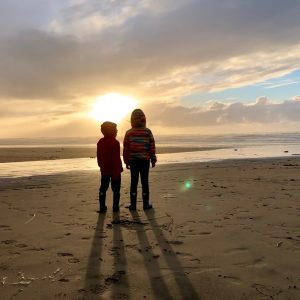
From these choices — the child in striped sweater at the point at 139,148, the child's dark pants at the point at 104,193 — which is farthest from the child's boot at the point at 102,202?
the child in striped sweater at the point at 139,148

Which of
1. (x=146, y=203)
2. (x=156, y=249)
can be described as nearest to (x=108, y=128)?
(x=146, y=203)

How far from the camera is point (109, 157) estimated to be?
343 inches

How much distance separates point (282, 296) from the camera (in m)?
3.87

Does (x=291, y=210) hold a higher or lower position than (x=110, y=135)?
lower

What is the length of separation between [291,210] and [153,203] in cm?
312

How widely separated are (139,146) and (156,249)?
359 cm

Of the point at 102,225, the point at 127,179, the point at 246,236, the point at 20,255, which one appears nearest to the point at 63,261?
the point at 20,255

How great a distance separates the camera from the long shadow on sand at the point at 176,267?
13.0ft

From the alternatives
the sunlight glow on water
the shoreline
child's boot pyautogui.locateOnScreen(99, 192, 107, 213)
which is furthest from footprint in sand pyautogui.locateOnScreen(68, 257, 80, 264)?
the shoreline

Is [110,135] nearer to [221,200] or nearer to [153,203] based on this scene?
[153,203]

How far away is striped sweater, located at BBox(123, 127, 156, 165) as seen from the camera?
871cm

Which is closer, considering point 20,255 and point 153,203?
point 20,255

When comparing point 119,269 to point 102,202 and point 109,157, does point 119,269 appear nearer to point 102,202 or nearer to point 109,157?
point 102,202

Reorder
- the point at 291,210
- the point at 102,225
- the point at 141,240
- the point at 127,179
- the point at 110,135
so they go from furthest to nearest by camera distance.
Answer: the point at 127,179 < the point at 110,135 < the point at 291,210 < the point at 102,225 < the point at 141,240
